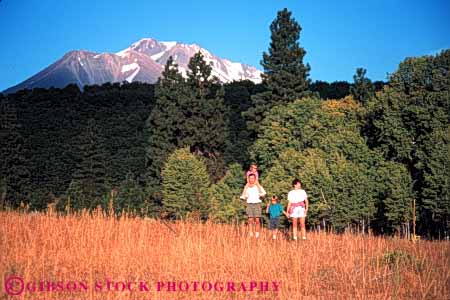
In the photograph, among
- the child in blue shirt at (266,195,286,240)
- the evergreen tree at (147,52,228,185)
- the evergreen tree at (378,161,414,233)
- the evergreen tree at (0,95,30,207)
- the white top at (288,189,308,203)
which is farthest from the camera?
the evergreen tree at (0,95,30,207)

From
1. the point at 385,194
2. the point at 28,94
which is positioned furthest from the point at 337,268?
the point at 28,94

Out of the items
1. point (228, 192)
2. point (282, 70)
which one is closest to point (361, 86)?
point (282, 70)

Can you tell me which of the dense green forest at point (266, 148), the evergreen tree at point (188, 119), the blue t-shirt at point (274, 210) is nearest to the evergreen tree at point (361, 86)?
the dense green forest at point (266, 148)

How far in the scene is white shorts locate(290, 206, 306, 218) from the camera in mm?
12420

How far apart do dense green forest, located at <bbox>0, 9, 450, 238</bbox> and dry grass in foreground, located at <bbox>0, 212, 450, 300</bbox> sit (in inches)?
104

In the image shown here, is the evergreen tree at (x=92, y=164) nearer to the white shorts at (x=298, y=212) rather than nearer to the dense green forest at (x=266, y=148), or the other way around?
the dense green forest at (x=266, y=148)

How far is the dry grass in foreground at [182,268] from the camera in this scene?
6.05 m

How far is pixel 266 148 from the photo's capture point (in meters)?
49.0

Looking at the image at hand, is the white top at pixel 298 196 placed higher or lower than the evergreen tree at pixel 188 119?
lower

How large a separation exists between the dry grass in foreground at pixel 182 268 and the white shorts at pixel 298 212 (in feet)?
8.87

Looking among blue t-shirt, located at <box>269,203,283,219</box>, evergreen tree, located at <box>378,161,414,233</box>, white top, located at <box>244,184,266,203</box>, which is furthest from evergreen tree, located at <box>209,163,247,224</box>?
white top, located at <box>244,184,266,203</box>

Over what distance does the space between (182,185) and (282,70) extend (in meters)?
17.7

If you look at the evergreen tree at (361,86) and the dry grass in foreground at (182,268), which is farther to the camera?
the evergreen tree at (361,86)

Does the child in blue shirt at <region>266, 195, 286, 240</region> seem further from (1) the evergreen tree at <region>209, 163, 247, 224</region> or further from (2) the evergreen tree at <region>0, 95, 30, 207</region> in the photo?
(2) the evergreen tree at <region>0, 95, 30, 207</region>
